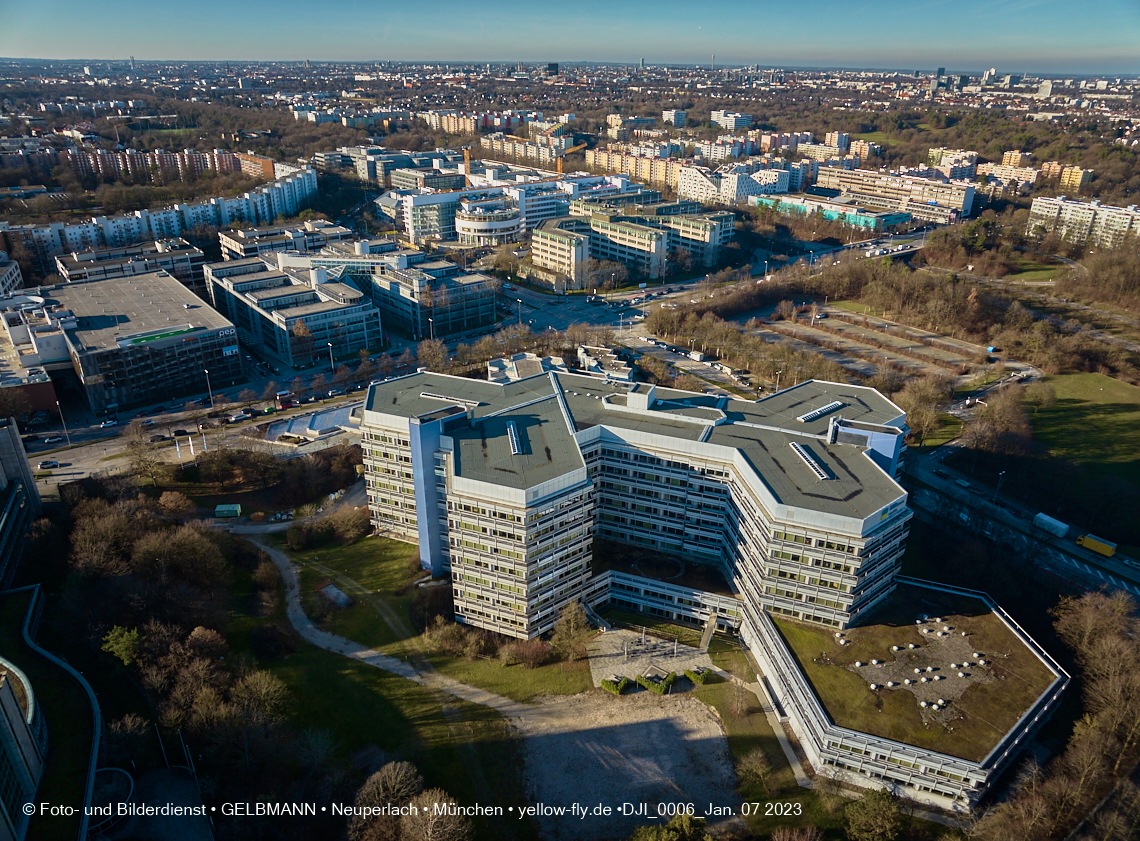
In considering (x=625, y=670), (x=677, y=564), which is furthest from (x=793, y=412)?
(x=625, y=670)

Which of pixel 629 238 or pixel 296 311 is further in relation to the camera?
pixel 629 238

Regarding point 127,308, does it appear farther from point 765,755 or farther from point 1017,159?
point 1017,159

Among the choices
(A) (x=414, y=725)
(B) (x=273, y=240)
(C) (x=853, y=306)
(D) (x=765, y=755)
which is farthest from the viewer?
(B) (x=273, y=240)

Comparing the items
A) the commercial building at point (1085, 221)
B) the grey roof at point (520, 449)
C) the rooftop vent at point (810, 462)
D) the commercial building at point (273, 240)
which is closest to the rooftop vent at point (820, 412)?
the rooftop vent at point (810, 462)

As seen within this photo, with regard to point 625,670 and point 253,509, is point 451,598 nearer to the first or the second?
point 625,670

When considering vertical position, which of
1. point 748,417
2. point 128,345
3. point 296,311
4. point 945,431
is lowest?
point 945,431

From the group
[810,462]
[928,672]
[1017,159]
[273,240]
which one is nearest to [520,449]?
[810,462]

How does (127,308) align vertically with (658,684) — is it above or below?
above
